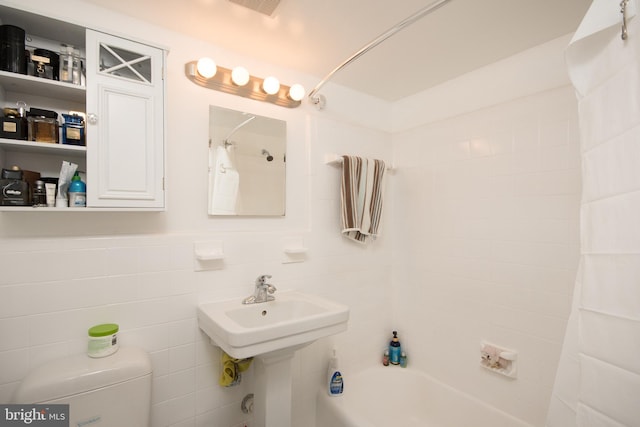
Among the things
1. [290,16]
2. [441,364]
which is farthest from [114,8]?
[441,364]

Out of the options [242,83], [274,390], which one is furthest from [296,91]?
[274,390]

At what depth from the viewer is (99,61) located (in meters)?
1.12

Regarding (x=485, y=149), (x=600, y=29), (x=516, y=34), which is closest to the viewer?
(x=600, y=29)

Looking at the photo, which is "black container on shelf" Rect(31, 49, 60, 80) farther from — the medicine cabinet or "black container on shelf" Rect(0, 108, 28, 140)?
"black container on shelf" Rect(0, 108, 28, 140)

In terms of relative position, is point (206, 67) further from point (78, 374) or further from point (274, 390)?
point (274, 390)

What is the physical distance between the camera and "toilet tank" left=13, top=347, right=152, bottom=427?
3.29 ft

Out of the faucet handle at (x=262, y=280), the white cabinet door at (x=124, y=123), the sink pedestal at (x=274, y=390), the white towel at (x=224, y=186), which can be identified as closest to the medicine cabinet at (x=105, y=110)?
the white cabinet door at (x=124, y=123)

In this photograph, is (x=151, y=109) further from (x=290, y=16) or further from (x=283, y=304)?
(x=283, y=304)

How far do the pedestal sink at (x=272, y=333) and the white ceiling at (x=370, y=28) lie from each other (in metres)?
1.35

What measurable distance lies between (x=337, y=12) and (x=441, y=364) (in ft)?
6.99

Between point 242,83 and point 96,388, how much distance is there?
1440 millimetres

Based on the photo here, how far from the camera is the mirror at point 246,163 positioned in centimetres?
154

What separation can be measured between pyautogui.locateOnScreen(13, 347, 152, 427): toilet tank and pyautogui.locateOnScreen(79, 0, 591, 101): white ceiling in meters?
1.48

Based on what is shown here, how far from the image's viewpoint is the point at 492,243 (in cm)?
171
